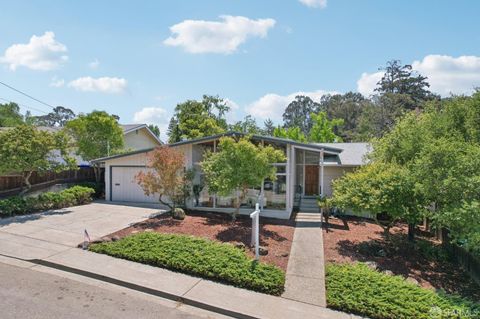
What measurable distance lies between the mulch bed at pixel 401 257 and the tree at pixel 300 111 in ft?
187

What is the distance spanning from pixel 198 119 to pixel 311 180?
1694 centimetres

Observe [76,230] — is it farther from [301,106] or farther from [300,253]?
[301,106]

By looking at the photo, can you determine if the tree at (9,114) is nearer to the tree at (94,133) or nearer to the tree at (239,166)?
the tree at (94,133)

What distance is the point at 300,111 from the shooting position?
73.4m

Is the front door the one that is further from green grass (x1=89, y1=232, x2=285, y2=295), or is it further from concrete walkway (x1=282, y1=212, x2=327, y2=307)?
green grass (x1=89, y1=232, x2=285, y2=295)

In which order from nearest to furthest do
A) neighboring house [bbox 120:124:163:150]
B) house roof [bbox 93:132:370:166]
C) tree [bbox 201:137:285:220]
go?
tree [bbox 201:137:285:220] < house roof [bbox 93:132:370:166] < neighboring house [bbox 120:124:163:150]

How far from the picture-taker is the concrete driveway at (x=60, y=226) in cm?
836

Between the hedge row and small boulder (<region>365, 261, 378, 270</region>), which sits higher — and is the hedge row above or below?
above

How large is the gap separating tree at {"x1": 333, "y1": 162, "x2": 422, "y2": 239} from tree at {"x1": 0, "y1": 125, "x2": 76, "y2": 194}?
1243cm

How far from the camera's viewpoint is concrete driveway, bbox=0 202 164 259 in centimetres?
836

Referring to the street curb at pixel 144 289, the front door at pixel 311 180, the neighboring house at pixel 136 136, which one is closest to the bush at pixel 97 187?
the neighboring house at pixel 136 136

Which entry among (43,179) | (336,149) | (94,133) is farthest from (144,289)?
(94,133)

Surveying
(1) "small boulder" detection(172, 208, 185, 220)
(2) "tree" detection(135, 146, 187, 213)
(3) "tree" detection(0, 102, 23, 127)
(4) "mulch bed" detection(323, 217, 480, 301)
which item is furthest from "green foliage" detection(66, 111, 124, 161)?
(3) "tree" detection(0, 102, 23, 127)

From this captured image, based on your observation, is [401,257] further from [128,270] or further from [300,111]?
[300,111]
